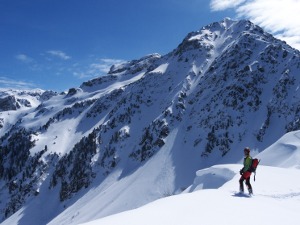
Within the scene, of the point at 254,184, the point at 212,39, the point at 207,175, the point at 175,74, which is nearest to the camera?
the point at 254,184

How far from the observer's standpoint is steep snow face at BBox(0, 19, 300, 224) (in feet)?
304

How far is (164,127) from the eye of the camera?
4306 inches

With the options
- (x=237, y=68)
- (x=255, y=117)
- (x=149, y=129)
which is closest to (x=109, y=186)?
(x=149, y=129)

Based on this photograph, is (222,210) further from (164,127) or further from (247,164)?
(164,127)

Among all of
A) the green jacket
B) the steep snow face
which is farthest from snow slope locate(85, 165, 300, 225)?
the steep snow face

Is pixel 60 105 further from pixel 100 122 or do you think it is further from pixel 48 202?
pixel 48 202

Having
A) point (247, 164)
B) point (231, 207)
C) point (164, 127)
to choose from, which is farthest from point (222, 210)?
point (164, 127)

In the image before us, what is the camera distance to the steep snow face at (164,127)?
92.8 meters

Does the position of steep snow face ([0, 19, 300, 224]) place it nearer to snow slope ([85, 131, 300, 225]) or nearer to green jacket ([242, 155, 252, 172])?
snow slope ([85, 131, 300, 225])

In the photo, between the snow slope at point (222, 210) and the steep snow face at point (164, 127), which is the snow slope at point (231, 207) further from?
the steep snow face at point (164, 127)

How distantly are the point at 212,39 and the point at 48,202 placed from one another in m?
106

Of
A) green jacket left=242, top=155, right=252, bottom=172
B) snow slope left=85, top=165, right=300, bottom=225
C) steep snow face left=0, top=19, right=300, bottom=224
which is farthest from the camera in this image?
steep snow face left=0, top=19, right=300, bottom=224

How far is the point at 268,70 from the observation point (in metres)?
107

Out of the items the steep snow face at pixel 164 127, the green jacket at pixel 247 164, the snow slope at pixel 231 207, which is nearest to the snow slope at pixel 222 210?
the snow slope at pixel 231 207
